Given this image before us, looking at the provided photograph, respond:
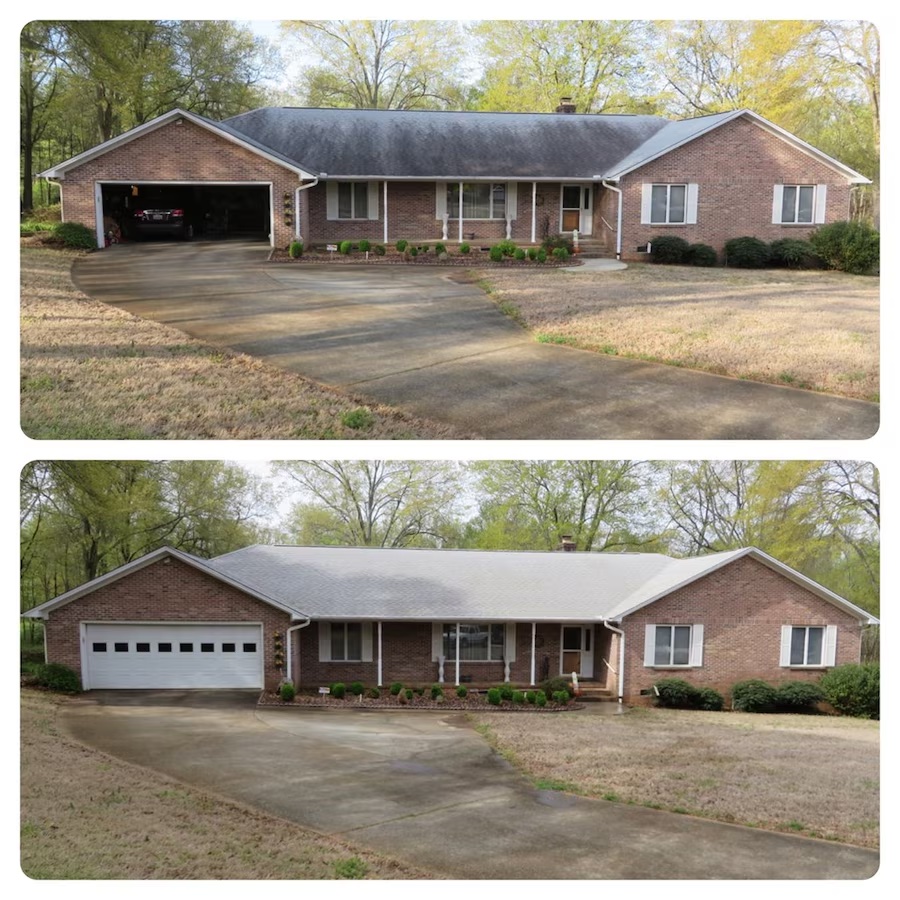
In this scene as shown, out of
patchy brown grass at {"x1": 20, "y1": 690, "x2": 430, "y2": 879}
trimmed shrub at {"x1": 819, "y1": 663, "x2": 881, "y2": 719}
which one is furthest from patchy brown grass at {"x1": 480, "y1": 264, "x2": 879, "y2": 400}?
patchy brown grass at {"x1": 20, "y1": 690, "x2": 430, "y2": 879}

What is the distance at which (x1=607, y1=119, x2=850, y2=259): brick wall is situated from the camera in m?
18.9

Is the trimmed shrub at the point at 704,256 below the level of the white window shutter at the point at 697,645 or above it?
above

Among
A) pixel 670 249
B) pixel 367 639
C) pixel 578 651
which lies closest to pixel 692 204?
pixel 670 249

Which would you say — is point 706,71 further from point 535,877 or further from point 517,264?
point 535,877

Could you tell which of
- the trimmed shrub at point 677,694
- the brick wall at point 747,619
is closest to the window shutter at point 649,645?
the brick wall at point 747,619

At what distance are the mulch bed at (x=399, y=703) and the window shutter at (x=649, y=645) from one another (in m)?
2.16

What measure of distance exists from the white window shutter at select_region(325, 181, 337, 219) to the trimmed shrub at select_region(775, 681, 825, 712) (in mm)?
12265

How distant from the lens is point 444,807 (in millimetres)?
9820

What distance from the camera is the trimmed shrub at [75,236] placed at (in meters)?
16.9

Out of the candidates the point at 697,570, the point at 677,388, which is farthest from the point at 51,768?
the point at 697,570

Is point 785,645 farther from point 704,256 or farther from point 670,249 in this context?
point 670,249

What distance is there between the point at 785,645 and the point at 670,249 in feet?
27.5

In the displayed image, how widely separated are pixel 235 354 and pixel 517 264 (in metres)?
8.48

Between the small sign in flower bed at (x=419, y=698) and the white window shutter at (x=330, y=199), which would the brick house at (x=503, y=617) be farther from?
the white window shutter at (x=330, y=199)
